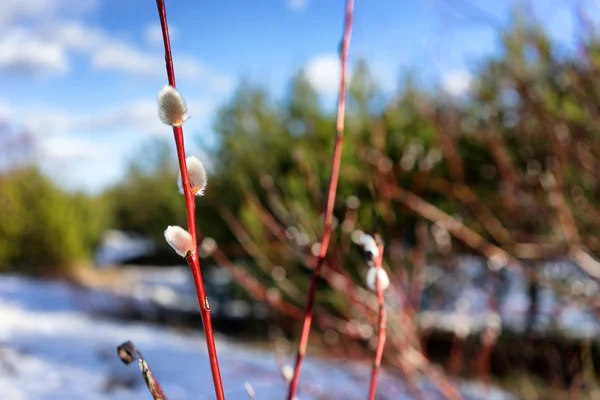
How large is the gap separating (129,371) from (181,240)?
291 centimetres

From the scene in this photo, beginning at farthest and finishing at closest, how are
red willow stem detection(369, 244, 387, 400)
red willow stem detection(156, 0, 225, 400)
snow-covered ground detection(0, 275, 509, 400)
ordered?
snow-covered ground detection(0, 275, 509, 400), red willow stem detection(369, 244, 387, 400), red willow stem detection(156, 0, 225, 400)

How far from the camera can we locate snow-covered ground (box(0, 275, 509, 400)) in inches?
98.7

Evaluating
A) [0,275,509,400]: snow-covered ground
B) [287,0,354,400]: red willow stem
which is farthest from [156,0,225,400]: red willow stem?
[0,275,509,400]: snow-covered ground

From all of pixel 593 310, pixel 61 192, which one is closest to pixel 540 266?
pixel 593 310

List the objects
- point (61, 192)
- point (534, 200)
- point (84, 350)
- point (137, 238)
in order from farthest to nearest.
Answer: point (137, 238) < point (61, 192) < point (84, 350) < point (534, 200)

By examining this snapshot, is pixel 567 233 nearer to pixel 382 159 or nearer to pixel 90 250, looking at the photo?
pixel 382 159

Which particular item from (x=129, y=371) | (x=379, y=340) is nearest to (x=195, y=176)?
(x=379, y=340)

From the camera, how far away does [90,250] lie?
10.2 meters

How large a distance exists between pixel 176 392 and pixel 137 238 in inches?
588

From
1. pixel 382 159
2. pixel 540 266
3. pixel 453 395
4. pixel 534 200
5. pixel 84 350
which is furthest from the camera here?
pixel 84 350

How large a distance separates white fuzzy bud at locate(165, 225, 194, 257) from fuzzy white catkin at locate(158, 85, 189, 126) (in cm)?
8

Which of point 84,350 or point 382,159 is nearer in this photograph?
point 382,159

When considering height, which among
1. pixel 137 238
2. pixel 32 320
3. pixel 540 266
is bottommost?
pixel 540 266

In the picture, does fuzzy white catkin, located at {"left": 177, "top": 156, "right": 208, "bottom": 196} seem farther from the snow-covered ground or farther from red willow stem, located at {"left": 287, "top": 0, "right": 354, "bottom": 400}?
the snow-covered ground
